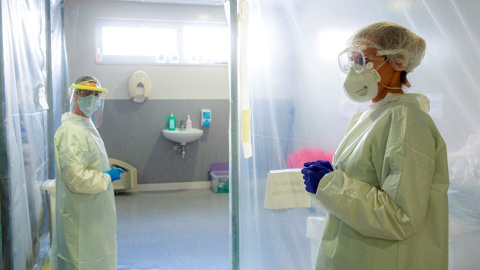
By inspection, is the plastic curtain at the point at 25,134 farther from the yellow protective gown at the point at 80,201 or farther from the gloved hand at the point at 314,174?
the gloved hand at the point at 314,174

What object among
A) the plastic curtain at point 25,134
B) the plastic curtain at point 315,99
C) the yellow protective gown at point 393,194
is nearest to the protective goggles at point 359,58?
the yellow protective gown at point 393,194

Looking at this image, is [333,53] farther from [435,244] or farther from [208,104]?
[208,104]

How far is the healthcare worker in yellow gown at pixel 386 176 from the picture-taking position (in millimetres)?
993

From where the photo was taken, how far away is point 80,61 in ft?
15.0

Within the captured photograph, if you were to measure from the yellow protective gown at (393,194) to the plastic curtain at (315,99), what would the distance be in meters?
0.20

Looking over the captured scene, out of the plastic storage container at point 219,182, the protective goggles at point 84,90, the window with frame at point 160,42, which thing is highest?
the window with frame at point 160,42

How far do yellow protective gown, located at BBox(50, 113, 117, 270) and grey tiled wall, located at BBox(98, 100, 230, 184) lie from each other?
2727 mm

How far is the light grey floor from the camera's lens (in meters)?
2.95

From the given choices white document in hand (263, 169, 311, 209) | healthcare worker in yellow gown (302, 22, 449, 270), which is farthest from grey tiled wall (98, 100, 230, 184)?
healthcare worker in yellow gown (302, 22, 449, 270)

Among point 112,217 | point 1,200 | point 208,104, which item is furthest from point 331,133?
point 208,104

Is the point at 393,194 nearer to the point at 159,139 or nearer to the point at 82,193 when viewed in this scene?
the point at 82,193

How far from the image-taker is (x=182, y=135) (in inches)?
183

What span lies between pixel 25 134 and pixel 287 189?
59.9 inches

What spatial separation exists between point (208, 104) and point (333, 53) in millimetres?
3413
